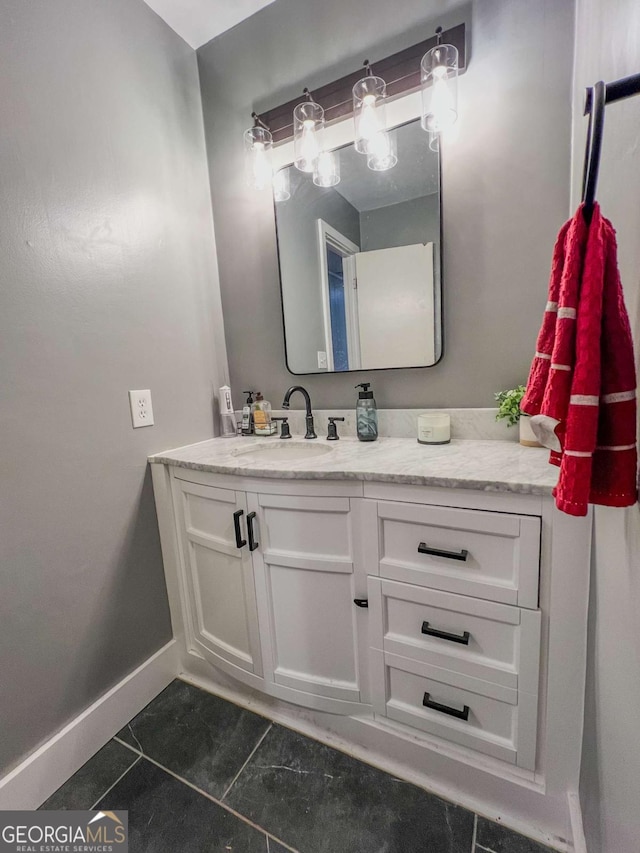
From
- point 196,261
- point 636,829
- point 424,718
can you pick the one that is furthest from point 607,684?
point 196,261

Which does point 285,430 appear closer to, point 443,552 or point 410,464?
point 410,464

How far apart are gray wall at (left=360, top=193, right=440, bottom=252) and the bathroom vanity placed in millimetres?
761

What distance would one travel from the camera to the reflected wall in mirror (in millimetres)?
1281

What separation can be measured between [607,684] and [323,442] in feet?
3.36

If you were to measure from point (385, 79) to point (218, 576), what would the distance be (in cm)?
182

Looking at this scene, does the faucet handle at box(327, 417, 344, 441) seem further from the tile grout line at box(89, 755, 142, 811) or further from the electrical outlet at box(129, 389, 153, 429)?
the tile grout line at box(89, 755, 142, 811)

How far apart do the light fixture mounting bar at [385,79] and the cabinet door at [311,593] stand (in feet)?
4.66

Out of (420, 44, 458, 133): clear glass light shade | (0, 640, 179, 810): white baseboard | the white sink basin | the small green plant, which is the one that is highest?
(420, 44, 458, 133): clear glass light shade

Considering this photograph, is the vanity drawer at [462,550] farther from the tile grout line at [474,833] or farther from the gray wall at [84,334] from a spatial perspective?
the gray wall at [84,334]

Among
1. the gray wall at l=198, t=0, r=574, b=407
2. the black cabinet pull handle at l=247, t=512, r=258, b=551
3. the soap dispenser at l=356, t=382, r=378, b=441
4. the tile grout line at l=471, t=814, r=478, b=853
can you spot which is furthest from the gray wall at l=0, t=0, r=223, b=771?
the tile grout line at l=471, t=814, r=478, b=853

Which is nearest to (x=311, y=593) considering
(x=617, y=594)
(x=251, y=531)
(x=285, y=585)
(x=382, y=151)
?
→ (x=285, y=585)

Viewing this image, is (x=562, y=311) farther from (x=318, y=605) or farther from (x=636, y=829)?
(x=318, y=605)

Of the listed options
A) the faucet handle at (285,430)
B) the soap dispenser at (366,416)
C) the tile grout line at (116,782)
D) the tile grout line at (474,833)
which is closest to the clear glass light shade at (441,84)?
the soap dispenser at (366,416)

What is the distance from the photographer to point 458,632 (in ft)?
2.93
